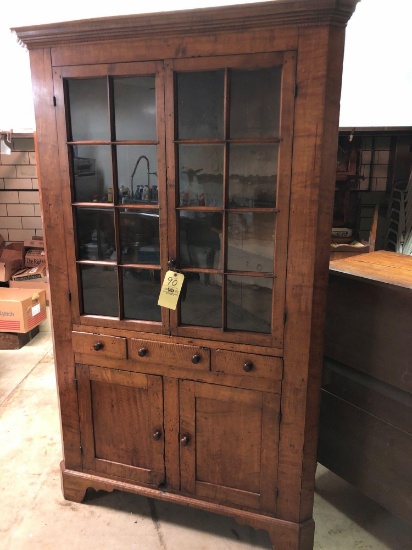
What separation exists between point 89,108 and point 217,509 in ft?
4.89

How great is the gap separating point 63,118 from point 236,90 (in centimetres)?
58

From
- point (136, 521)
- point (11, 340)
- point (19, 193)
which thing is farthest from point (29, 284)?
point (136, 521)

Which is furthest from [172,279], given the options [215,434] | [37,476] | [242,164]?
[37,476]

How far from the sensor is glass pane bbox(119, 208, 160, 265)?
1.42m

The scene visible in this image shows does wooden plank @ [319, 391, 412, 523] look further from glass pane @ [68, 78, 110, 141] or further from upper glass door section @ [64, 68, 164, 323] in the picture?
glass pane @ [68, 78, 110, 141]

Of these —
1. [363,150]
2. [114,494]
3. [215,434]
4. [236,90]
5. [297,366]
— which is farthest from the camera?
[363,150]

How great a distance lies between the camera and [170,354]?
149cm

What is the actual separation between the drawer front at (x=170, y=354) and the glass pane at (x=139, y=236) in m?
0.30

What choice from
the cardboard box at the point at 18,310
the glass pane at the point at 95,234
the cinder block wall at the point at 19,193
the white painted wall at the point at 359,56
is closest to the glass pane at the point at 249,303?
the glass pane at the point at 95,234

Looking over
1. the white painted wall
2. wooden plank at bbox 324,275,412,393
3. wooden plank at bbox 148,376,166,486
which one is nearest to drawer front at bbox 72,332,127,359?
wooden plank at bbox 148,376,166,486

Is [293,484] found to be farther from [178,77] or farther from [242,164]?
[178,77]

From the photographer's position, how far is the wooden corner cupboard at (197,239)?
1.21 meters

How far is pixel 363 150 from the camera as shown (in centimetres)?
378

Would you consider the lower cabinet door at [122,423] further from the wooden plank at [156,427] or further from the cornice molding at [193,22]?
the cornice molding at [193,22]
